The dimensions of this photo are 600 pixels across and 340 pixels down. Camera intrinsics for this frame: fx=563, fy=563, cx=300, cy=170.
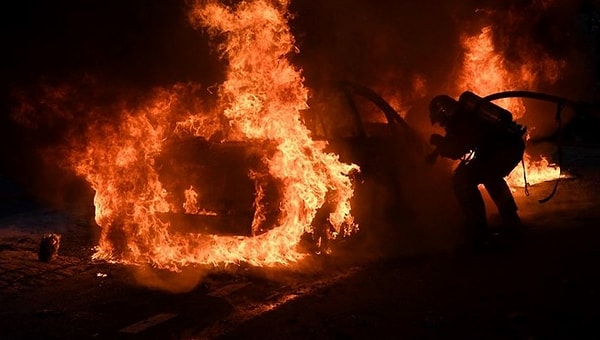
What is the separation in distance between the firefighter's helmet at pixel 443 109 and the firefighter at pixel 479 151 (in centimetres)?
2

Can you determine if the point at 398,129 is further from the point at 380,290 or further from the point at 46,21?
the point at 46,21

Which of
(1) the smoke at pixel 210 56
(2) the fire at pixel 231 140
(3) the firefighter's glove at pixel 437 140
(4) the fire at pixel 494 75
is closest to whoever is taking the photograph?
(2) the fire at pixel 231 140

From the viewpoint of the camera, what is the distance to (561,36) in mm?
13227

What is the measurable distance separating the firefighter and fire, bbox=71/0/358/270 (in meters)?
1.39

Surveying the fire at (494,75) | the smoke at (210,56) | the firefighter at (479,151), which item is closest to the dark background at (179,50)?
the smoke at (210,56)

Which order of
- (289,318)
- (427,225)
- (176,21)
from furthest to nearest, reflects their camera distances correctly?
(176,21) → (427,225) → (289,318)

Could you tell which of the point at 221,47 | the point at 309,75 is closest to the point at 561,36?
the point at 309,75

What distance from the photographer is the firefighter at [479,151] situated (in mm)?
7250

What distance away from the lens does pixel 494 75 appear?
12000mm

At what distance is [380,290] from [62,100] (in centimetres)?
594

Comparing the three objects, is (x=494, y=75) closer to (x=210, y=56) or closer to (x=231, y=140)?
(x=210, y=56)

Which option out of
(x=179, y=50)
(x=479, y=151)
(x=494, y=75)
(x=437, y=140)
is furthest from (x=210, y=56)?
(x=494, y=75)

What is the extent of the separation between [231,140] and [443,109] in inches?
116

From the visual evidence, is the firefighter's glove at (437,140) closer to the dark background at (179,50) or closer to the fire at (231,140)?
the fire at (231,140)
